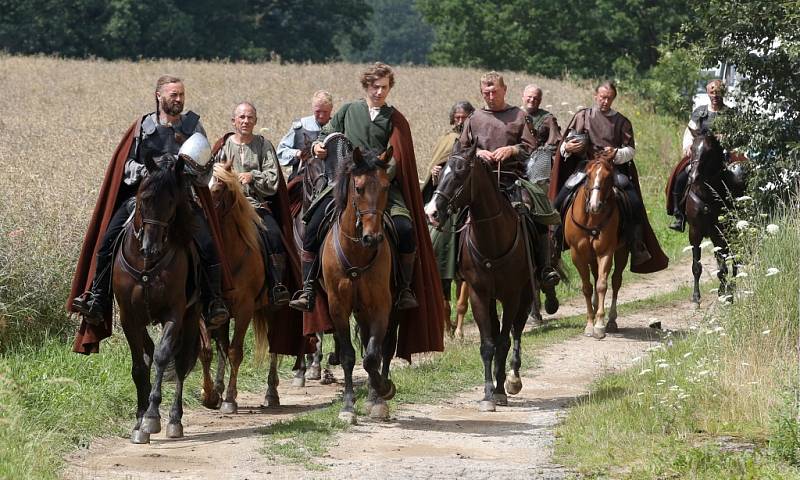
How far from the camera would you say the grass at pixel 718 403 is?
26.3 ft

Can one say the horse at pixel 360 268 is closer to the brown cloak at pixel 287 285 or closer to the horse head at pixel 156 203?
the horse head at pixel 156 203

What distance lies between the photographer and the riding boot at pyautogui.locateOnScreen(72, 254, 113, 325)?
33.0ft

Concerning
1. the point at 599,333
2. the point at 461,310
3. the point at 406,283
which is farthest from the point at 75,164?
the point at 406,283

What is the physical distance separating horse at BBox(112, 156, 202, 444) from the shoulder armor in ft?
2.53

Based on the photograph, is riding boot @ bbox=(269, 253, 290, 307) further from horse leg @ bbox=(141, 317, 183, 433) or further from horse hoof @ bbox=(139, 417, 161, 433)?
horse hoof @ bbox=(139, 417, 161, 433)

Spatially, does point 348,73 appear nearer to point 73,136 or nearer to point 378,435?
point 73,136

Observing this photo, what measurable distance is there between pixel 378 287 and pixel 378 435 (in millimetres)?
1152

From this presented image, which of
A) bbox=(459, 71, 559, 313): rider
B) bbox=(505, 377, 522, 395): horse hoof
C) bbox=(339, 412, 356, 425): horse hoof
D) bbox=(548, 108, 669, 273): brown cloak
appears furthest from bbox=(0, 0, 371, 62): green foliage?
bbox=(339, 412, 356, 425): horse hoof

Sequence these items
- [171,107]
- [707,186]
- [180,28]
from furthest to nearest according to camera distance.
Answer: [180,28], [707,186], [171,107]

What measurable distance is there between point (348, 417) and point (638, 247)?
23.1ft

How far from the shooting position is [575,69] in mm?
57969

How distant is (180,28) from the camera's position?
6169 cm

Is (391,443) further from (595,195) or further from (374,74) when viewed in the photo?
(595,195)

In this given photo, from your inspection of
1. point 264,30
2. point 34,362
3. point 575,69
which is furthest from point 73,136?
point 264,30
